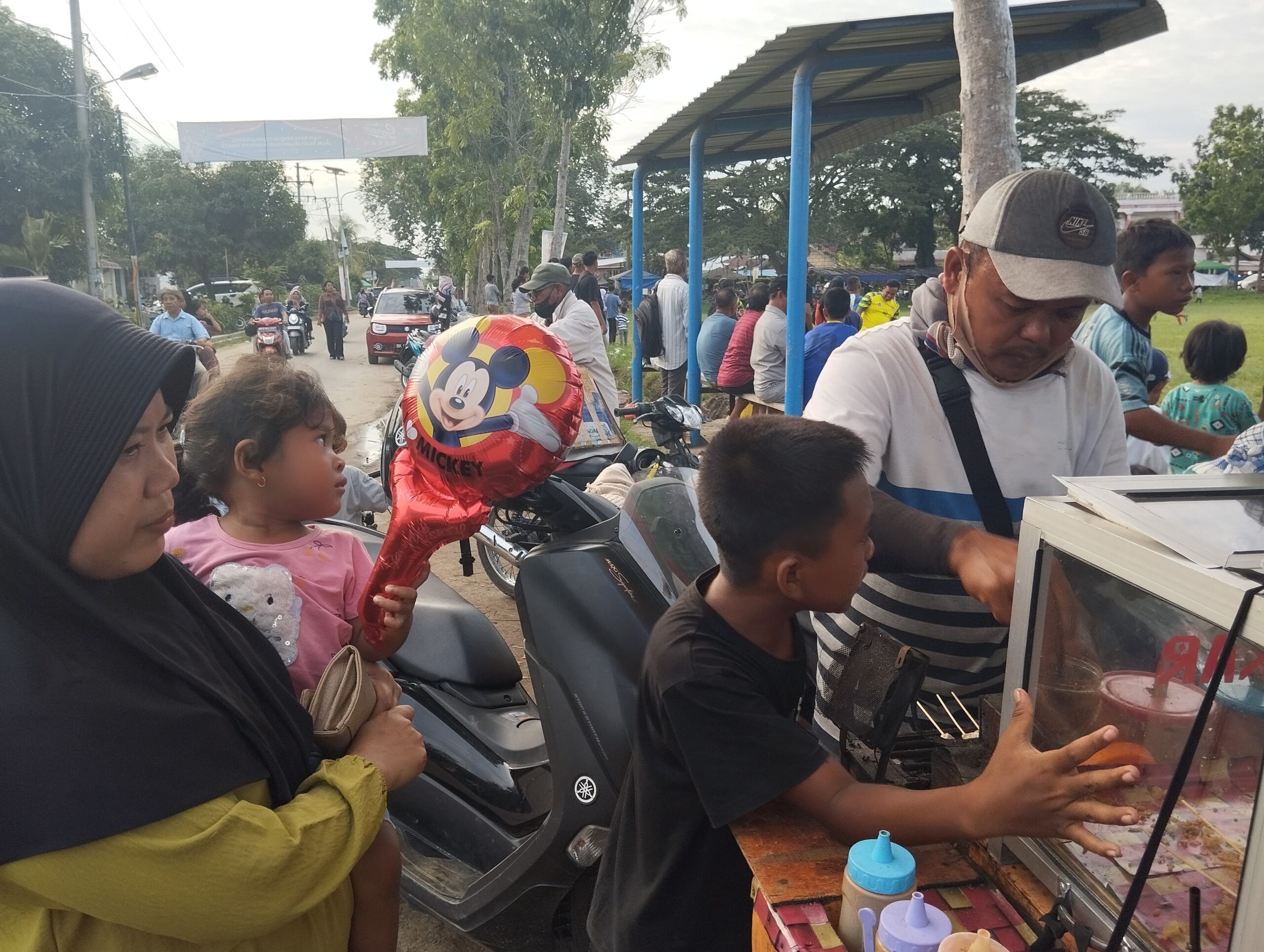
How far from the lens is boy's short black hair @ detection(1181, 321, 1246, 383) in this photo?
404 centimetres

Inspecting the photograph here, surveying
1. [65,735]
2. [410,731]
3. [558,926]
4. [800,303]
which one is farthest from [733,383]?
[65,735]

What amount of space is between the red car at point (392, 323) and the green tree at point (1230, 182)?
42735 millimetres

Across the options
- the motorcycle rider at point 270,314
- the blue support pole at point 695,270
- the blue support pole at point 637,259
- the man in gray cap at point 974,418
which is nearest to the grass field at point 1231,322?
the man in gray cap at point 974,418

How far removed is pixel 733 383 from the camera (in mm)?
8883

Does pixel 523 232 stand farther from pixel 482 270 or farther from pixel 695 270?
pixel 695 270

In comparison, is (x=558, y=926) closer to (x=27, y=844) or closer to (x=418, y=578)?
(x=418, y=578)

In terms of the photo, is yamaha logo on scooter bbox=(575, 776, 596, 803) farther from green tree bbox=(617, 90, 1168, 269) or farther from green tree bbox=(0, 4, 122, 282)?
green tree bbox=(617, 90, 1168, 269)

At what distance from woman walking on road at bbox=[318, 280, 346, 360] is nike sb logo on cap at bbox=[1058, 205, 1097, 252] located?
20.2 metres

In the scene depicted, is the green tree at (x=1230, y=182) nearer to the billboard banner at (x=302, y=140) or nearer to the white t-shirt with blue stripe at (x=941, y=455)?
the billboard banner at (x=302, y=140)

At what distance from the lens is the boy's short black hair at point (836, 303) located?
8008 mm

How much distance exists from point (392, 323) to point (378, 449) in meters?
11.7

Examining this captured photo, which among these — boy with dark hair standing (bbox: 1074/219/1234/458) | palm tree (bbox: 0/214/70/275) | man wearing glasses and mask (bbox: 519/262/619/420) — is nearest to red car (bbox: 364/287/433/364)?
palm tree (bbox: 0/214/70/275)

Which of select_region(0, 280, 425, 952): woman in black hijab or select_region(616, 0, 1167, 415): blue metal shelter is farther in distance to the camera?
select_region(616, 0, 1167, 415): blue metal shelter

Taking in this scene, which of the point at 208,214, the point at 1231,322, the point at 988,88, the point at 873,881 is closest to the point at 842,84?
the point at 988,88
